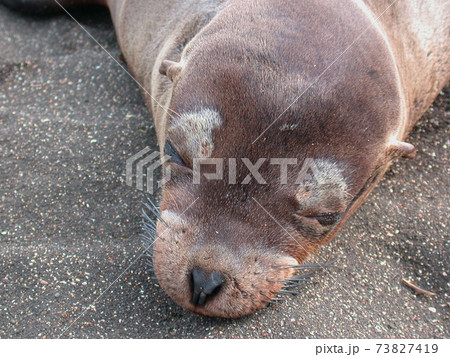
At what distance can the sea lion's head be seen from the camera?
2.40 metres

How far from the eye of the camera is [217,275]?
2303mm

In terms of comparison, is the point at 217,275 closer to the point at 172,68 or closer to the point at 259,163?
the point at 259,163

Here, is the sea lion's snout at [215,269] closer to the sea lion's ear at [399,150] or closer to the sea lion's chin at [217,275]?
the sea lion's chin at [217,275]

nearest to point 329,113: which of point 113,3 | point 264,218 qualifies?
point 264,218

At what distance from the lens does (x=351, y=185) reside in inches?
104

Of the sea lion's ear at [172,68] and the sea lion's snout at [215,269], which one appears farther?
the sea lion's ear at [172,68]

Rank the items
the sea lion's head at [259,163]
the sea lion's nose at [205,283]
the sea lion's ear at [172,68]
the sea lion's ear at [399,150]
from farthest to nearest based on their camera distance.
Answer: the sea lion's ear at [172,68], the sea lion's ear at [399,150], the sea lion's head at [259,163], the sea lion's nose at [205,283]

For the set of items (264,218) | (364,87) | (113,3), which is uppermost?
(364,87)

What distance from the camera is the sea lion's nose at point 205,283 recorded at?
7.51 ft

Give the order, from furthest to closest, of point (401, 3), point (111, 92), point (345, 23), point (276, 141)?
point (111, 92) < point (401, 3) < point (345, 23) < point (276, 141)

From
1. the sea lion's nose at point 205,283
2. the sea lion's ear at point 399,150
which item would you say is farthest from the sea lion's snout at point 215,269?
the sea lion's ear at point 399,150

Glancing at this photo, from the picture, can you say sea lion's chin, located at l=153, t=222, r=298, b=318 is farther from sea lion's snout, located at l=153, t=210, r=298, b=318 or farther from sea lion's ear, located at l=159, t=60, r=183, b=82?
sea lion's ear, located at l=159, t=60, r=183, b=82

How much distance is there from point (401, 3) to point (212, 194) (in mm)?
2279

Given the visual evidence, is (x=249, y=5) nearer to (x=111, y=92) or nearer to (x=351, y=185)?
(x=351, y=185)
